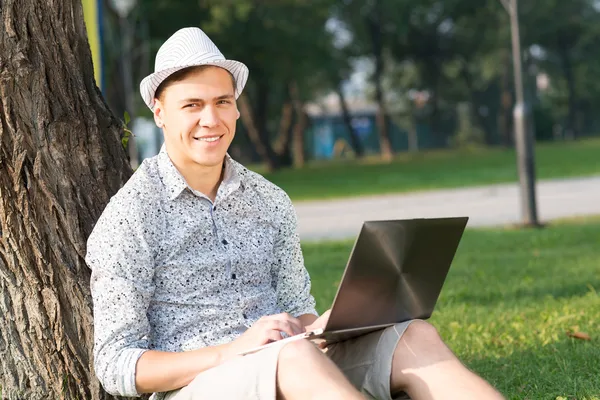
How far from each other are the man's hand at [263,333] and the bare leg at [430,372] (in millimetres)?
336

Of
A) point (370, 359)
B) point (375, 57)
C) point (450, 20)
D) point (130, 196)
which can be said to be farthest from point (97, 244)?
point (450, 20)

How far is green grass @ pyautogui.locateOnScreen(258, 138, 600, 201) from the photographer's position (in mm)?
25641

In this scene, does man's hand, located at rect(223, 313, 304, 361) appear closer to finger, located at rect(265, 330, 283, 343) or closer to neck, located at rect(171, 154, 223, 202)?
finger, located at rect(265, 330, 283, 343)

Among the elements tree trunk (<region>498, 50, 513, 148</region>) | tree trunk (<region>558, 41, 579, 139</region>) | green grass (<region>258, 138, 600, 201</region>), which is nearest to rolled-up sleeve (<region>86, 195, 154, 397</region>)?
green grass (<region>258, 138, 600, 201</region>)

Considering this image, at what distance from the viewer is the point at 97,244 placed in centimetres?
309

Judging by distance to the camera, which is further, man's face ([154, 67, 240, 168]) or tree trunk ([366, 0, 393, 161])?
tree trunk ([366, 0, 393, 161])

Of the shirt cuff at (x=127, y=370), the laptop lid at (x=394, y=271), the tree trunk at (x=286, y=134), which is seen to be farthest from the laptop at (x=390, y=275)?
the tree trunk at (x=286, y=134)

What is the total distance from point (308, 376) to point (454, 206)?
15.9 meters

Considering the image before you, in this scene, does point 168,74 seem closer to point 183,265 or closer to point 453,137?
point 183,265

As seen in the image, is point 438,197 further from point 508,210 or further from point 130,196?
point 130,196

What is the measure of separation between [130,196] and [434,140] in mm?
64710

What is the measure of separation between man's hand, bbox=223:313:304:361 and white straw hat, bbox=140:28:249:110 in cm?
79

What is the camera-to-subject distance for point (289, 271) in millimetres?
3459

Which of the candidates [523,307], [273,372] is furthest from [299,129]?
[273,372]
